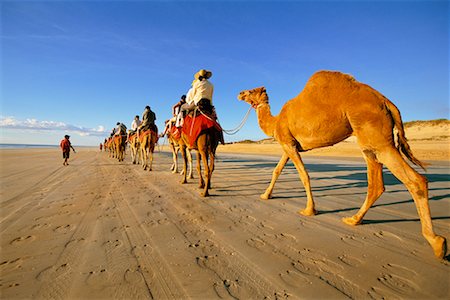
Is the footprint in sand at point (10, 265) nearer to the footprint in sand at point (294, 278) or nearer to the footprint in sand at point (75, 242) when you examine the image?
the footprint in sand at point (75, 242)

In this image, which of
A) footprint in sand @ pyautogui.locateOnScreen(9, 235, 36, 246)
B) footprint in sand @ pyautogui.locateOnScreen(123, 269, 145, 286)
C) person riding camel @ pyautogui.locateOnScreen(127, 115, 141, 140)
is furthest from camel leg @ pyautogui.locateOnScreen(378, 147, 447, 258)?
person riding camel @ pyautogui.locateOnScreen(127, 115, 141, 140)

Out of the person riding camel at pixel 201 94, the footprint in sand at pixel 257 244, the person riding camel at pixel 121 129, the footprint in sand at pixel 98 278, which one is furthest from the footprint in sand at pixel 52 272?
the person riding camel at pixel 121 129

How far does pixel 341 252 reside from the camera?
283 centimetres

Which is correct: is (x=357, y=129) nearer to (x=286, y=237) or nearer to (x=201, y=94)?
(x=286, y=237)

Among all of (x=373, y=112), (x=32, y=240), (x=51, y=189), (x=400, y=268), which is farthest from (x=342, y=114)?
(x=51, y=189)

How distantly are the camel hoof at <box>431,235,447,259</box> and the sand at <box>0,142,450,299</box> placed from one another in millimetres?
90

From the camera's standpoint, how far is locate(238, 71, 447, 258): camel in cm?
288

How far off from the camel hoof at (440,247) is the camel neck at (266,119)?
331 cm

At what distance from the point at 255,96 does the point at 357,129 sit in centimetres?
313

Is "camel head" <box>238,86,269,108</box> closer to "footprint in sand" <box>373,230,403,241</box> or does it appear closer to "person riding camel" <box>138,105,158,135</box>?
"footprint in sand" <box>373,230,403,241</box>

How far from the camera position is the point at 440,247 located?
2.59 metres

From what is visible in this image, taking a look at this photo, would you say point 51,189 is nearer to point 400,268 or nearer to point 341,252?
point 341,252

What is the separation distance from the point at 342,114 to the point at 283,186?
13.2 feet

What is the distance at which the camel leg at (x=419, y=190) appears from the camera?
263cm
